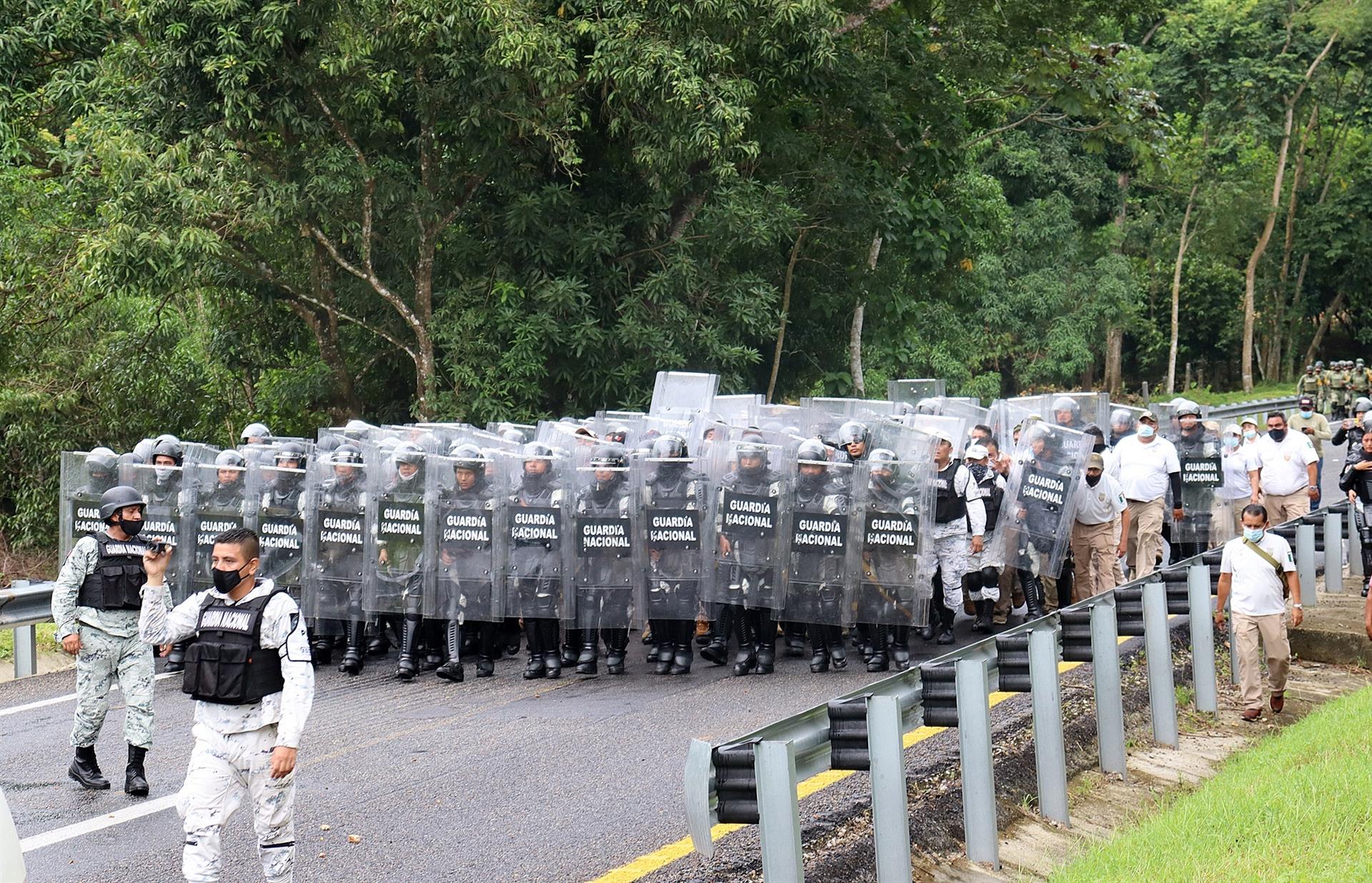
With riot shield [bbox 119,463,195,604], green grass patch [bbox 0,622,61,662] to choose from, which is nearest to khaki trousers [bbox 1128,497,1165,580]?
riot shield [bbox 119,463,195,604]

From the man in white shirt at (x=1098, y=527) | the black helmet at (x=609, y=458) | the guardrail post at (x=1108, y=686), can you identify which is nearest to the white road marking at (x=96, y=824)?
the black helmet at (x=609, y=458)

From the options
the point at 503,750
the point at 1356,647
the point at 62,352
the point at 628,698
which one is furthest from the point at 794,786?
the point at 62,352

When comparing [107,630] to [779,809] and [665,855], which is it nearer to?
[665,855]

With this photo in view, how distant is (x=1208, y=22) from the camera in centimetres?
4644

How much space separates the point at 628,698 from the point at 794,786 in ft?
18.2

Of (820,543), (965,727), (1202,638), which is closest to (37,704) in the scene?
(820,543)

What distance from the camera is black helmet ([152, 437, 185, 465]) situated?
43.1ft

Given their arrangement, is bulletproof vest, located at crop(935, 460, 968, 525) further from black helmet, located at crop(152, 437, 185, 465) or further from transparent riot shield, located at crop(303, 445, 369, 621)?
black helmet, located at crop(152, 437, 185, 465)

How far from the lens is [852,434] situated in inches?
489

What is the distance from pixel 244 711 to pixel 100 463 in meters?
7.09

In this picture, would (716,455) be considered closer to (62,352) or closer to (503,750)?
(503,750)

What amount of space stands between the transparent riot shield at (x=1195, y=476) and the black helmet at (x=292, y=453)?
8554mm

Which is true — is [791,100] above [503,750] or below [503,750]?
above

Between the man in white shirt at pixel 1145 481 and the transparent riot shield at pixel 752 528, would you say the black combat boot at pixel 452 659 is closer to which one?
the transparent riot shield at pixel 752 528
